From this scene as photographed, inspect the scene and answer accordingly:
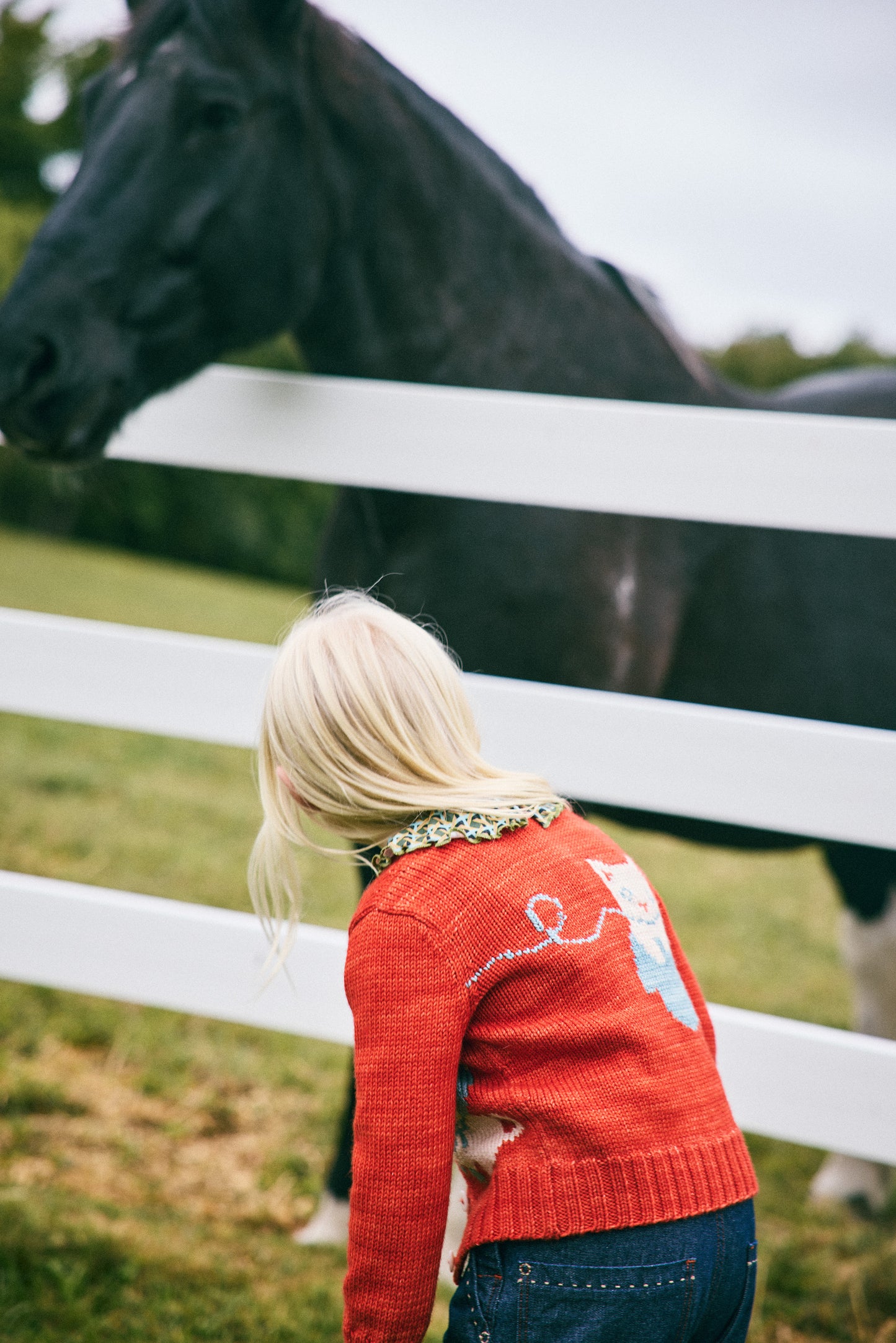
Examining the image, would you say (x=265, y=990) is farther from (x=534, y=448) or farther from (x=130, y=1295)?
(x=534, y=448)

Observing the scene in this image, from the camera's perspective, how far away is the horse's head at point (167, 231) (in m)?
1.62

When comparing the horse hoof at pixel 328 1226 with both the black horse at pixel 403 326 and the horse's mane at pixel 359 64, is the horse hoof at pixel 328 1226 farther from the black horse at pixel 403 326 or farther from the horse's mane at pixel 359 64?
the horse's mane at pixel 359 64

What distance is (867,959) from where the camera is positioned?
2.45 meters

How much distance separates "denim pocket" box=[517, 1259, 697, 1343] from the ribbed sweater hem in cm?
4

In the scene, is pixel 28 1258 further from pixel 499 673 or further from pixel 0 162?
pixel 0 162

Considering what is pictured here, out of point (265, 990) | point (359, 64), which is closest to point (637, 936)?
point (265, 990)

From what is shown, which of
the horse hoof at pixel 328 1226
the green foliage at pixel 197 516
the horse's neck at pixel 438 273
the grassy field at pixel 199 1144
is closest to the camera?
the grassy field at pixel 199 1144

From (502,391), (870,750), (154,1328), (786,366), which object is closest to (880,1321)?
(870,750)

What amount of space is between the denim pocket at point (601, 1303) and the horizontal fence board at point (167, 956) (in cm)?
73

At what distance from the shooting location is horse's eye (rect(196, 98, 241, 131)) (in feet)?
5.63

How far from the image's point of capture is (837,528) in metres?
1.58

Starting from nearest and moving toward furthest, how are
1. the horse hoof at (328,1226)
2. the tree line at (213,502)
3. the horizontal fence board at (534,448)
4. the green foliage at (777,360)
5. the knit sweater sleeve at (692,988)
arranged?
the knit sweater sleeve at (692,988), the horizontal fence board at (534,448), the horse hoof at (328,1226), the tree line at (213,502), the green foliage at (777,360)

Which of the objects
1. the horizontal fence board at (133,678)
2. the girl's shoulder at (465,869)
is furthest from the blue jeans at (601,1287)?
the horizontal fence board at (133,678)

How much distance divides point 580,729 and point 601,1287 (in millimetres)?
818
